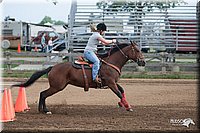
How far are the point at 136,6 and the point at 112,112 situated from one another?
1932 centimetres

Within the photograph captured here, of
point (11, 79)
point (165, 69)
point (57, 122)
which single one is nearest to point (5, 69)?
point (11, 79)

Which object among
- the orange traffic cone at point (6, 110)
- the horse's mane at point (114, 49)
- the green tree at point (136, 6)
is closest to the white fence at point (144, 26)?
the green tree at point (136, 6)

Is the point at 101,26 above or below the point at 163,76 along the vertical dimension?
above

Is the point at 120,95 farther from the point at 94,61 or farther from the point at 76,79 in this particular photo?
the point at 76,79

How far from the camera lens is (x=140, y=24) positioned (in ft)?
96.5

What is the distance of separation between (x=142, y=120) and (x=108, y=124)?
103cm

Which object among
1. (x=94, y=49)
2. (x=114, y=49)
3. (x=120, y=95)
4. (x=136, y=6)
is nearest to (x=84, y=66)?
(x=94, y=49)

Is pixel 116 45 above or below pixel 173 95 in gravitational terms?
above

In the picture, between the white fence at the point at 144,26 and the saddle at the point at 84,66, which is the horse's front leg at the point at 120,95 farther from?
the white fence at the point at 144,26

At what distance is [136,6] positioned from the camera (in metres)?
29.9

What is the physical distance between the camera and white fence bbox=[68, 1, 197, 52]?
28.2 metres

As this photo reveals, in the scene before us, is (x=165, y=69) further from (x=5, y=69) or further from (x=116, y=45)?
(x=116, y=45)

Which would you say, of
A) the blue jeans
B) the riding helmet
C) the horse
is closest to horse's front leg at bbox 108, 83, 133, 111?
the horse

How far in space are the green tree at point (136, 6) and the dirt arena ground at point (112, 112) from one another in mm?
11580
